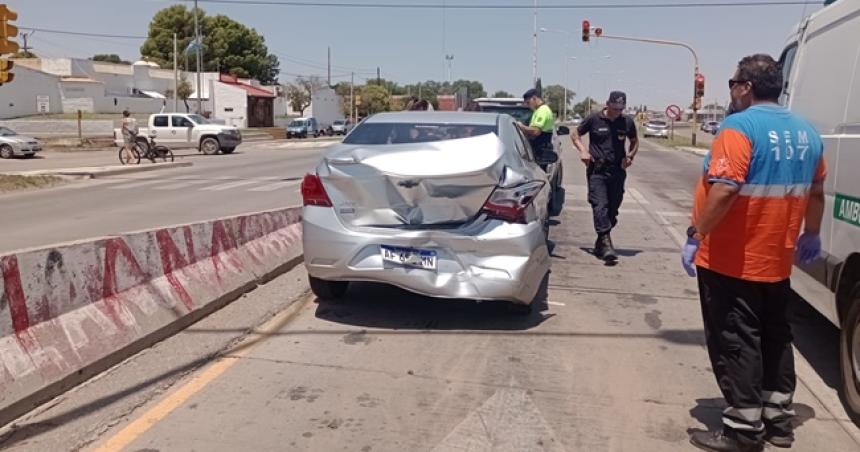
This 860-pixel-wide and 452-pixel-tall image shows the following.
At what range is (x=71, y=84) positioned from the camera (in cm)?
5734

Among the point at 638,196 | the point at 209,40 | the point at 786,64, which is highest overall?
the point at 209,40

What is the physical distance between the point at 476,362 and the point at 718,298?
1.82 metres

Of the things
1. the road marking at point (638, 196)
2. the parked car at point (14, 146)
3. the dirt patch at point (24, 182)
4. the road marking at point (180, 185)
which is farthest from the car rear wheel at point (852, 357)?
the parked car at point (14, 146)

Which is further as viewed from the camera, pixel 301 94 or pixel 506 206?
pixel 301 94

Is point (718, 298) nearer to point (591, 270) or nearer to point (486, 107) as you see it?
point (591, 270)

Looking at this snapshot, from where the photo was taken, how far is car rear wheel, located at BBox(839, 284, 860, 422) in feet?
13.9

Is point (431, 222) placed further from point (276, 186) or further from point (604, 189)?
point (276, 186)

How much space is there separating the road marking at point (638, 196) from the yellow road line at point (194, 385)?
423 inches

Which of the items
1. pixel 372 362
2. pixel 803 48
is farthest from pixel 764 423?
pixel 803 48

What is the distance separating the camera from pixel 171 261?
5.92 m

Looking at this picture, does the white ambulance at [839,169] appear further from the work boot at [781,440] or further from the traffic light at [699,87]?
the traffic light at [699,87]

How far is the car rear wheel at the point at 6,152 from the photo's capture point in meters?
31.5

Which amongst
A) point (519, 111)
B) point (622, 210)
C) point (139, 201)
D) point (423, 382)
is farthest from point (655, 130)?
point (423, 382)

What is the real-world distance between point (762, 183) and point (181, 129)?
33.7 m
